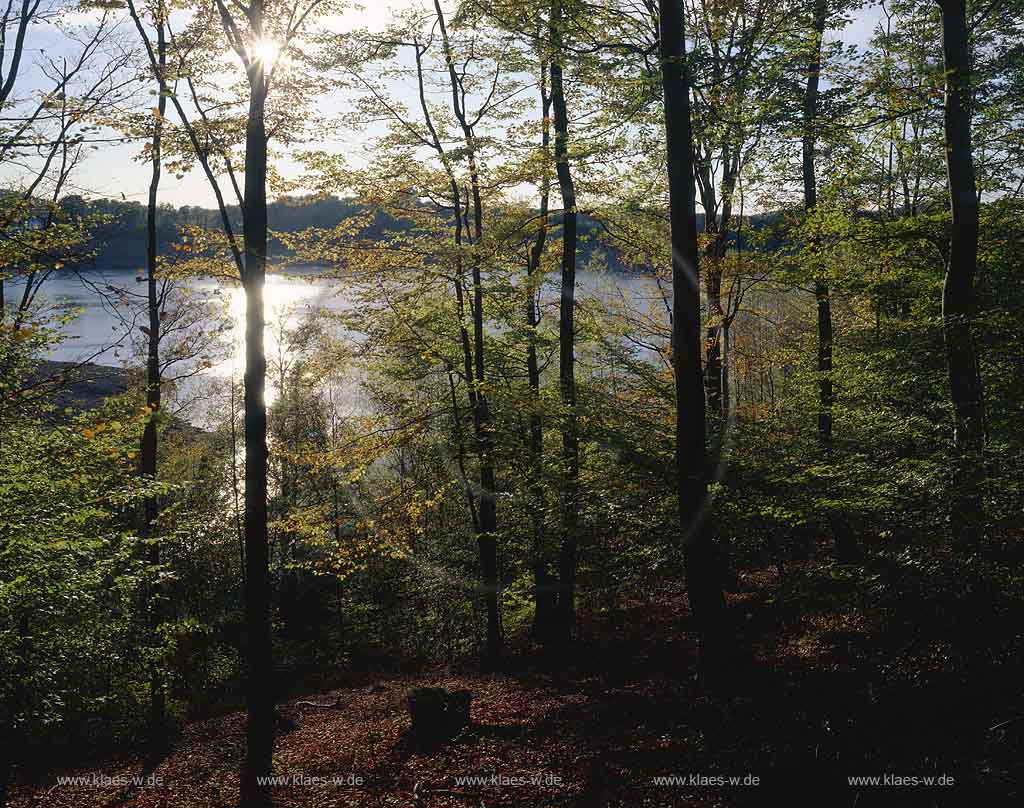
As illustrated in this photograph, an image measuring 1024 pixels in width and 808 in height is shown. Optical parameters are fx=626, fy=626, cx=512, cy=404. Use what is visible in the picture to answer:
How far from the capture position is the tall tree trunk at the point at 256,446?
7980 mm

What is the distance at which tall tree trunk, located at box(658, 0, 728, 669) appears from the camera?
7496mm

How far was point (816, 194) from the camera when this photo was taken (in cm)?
1315

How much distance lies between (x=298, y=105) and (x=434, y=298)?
248 inches

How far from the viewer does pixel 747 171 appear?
12797mm

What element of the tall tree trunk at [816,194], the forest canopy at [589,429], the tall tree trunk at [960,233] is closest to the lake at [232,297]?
the forest canopy at [589,429]

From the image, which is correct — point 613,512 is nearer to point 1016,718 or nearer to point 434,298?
point 1016,718

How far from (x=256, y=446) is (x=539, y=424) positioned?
6268mm

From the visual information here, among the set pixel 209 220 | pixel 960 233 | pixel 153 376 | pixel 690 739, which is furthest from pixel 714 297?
pixel 153 376

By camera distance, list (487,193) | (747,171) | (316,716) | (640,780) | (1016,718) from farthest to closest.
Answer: (316,716), (487,193), (747,171), (640,780), (1016,718)

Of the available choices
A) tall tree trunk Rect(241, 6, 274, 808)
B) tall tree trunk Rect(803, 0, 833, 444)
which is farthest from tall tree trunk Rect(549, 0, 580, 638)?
tall tree trunk Rect(241, 6, 274, 808)

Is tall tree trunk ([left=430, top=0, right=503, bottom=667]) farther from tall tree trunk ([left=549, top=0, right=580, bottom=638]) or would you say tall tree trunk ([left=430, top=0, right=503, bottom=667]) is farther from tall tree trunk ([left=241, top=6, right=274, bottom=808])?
tall tree trunk ([left=241, top=6, right=274, bottom=808])

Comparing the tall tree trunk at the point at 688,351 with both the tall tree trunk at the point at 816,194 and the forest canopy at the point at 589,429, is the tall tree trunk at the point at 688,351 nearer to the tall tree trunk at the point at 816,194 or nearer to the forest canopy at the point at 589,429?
the forest canopy at the point at 589,429

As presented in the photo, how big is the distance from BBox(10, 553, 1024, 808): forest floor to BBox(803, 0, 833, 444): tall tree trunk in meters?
3.23

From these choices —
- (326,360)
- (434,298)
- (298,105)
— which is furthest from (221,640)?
(298,105)
